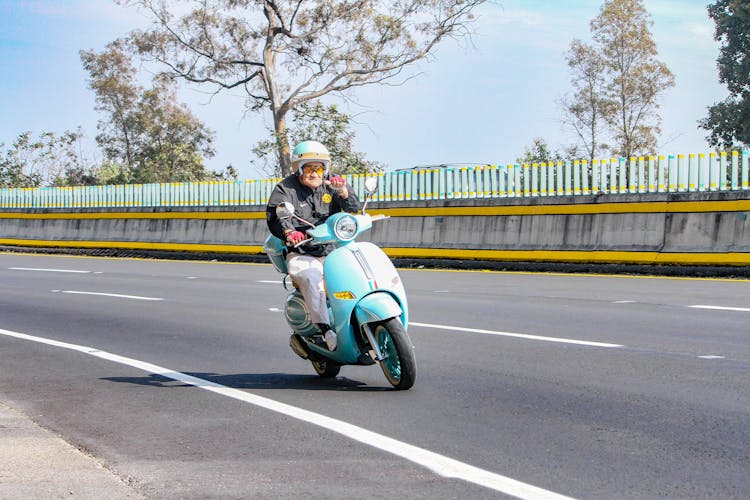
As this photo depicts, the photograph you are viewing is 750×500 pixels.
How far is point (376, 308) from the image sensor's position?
22.4 ft

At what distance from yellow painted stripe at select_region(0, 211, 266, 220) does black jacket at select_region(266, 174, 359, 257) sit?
2033 cm

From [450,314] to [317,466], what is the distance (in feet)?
23.4

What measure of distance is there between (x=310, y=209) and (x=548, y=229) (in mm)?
13736

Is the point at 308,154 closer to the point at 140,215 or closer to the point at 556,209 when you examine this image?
the point at 556,209

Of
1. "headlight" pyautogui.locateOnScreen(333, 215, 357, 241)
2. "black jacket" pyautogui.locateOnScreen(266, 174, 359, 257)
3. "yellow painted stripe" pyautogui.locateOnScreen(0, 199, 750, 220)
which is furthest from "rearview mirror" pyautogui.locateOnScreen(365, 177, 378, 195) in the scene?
"yellow painted stripe" pyautogui.locateOnScreen(0, 199, 750, 220)

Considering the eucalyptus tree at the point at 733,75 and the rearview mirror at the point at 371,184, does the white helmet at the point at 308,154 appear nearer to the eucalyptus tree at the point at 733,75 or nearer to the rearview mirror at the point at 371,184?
the rearview mirror at the point at 371,184

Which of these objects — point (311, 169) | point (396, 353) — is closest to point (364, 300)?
point (396, 353)

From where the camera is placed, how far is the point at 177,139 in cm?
6331

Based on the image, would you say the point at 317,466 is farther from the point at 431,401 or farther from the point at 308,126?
the point at 308,126

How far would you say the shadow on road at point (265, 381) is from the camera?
757cm

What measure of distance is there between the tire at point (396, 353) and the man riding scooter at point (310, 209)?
40cm

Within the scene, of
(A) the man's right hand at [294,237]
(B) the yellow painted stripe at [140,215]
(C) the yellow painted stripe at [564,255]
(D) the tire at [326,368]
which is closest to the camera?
(A) the man's right hand at [294,237]

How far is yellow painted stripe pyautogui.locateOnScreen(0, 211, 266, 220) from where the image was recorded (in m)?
28.6

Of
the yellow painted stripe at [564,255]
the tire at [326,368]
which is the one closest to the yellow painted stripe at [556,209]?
the yellow painted stripe at [564,255]
